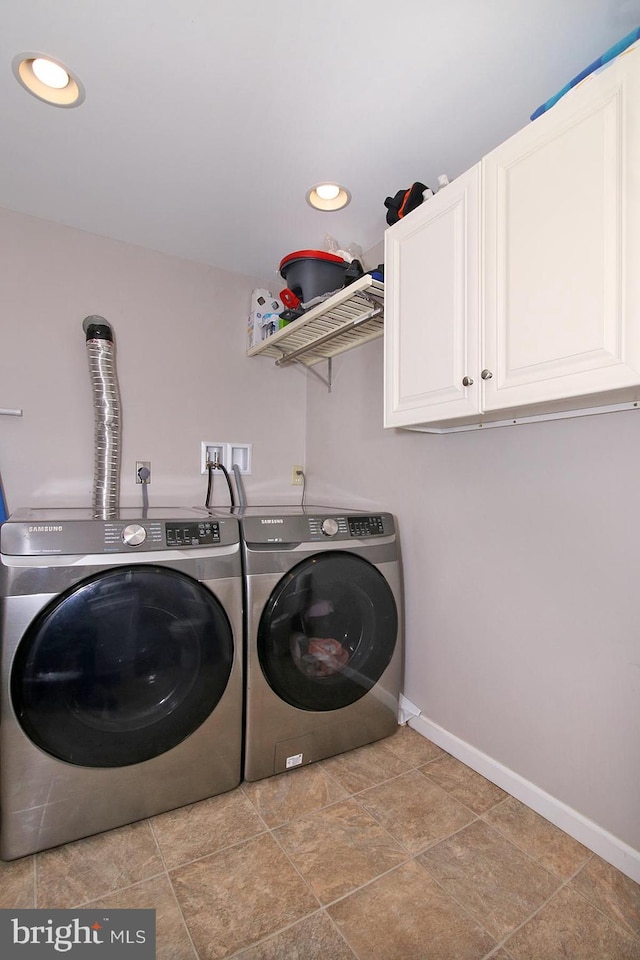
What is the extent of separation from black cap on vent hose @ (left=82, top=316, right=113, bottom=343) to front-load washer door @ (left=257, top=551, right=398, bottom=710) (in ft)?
4.20

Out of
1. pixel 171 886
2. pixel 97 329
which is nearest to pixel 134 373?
pixel 97 329

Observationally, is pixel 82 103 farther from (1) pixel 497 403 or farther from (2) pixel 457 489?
(2) pixel 457 489

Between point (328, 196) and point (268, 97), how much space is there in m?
0.48

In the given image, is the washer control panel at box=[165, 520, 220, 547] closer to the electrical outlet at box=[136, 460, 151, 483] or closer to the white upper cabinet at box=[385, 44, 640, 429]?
the white upper cabinet at box=[385, 44, 640, 429]

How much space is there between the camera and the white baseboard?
3.81ft

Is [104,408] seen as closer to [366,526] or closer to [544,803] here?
[366,526]

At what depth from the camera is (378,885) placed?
1123mm

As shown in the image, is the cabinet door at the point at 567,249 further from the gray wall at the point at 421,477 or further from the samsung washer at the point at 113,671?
the samsung washer at the point at 113,671

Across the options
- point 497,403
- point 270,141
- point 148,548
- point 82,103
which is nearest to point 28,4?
point 82,103

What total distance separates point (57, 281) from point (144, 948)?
7.30 feet

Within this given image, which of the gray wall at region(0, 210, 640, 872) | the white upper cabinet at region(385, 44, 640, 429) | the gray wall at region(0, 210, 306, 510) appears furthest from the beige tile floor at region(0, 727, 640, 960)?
the gray wall at region(0, 210, 306, 510)

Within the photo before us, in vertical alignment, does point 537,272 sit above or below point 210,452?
above

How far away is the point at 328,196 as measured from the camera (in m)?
1.75

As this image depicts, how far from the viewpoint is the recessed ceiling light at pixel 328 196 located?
1697mm
